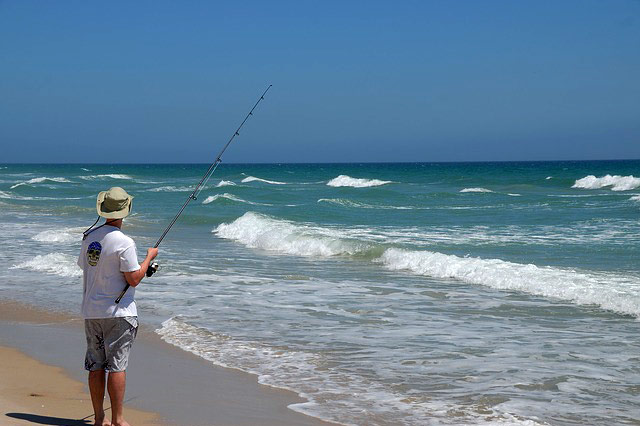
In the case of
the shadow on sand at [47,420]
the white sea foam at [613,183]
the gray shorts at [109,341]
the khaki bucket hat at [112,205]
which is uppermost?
the khaki bucket hat at [112,205]

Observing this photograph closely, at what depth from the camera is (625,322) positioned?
305 inches

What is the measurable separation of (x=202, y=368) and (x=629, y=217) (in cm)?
1741

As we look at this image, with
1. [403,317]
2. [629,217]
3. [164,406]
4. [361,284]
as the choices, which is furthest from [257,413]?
[629,217]

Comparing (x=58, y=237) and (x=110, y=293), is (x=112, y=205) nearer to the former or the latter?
(x=110, y=293)

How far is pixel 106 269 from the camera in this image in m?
4.02

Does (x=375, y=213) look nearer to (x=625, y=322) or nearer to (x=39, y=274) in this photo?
(x=39, y=274)

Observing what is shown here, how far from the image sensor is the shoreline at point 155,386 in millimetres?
4567

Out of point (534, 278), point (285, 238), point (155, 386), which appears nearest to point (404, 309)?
point (534, 278)

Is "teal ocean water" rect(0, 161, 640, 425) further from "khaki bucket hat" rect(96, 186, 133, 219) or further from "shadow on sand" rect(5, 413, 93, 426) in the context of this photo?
"khaki bucket hat" rect(96, 186, 133, 219)

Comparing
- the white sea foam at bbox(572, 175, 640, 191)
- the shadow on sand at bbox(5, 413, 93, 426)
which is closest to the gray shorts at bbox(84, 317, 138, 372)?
the shadow on sand at bbox(5, 413, 93, 426)

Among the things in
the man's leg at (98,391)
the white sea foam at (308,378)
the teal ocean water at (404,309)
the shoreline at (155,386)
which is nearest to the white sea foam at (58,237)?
the teal ocean water at (404,309)

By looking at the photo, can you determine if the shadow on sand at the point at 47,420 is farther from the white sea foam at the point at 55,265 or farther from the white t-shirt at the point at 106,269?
the white sea foam at the point at 55,265

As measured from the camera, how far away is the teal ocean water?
16.9 feet

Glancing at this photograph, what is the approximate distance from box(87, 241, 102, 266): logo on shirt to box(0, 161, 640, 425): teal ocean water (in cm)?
161
